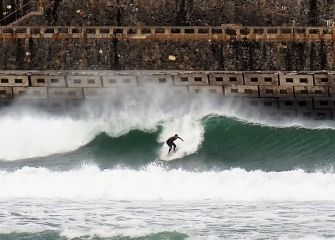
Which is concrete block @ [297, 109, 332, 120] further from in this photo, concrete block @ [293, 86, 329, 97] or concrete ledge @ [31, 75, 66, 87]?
concrete ledge @ [31, 75, 66, 87]

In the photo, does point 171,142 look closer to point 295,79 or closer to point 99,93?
point 99,93

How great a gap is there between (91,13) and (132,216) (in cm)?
1064

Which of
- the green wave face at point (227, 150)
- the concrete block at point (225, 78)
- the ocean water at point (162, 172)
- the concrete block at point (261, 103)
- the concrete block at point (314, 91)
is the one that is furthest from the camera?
the concrete block at point (225, 78)

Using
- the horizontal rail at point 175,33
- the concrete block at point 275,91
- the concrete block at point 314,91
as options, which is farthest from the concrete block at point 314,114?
the horizontal rail at point 175,33

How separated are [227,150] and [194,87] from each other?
91.6 inches

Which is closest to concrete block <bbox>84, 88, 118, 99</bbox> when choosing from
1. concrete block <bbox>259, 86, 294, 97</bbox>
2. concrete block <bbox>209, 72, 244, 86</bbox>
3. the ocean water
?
the ocean water

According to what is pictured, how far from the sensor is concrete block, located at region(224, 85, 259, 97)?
95.2 feet

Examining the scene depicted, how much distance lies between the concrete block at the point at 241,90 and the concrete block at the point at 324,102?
67.5 inches

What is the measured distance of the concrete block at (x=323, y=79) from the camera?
28750 millimetres

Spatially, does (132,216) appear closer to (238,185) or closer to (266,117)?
(238,185)

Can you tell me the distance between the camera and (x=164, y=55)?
2961cm

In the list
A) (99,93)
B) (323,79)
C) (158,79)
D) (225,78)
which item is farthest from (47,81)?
(323,79)

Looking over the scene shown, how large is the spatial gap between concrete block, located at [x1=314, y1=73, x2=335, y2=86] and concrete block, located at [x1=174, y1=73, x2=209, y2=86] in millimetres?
3140

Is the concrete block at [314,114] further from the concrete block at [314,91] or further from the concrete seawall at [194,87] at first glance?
the concrete block at [314,91]
